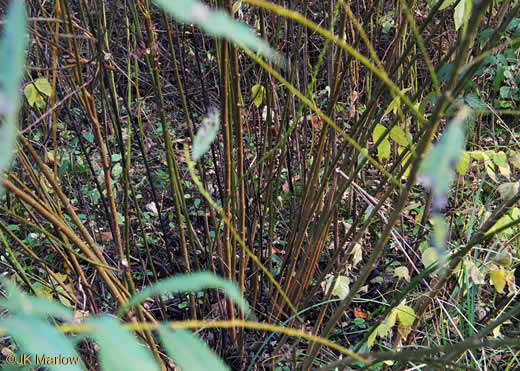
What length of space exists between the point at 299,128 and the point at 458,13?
2.44 ft

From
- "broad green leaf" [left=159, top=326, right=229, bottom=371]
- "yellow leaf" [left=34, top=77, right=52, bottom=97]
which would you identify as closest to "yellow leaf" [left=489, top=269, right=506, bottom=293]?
"broad green leaf" [left=159, top=326, right=229, bottom=371]

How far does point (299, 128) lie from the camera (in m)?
1.57

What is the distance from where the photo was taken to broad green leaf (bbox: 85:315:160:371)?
23 cm

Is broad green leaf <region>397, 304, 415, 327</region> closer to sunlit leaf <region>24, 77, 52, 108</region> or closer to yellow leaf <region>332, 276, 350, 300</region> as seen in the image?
yellow leaf <region>332, 276, 350, 300</region>

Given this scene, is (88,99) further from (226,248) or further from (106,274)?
(226,248)

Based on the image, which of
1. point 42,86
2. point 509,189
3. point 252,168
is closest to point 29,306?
point 252,168

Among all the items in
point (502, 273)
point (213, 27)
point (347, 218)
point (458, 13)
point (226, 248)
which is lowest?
point (347, 218)

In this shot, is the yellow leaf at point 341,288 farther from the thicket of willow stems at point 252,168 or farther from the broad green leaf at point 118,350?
the broad green leaf at point 118,350

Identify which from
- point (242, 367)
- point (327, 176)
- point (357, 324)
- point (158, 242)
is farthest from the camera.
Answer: point (158, 242)

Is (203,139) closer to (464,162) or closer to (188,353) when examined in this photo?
(188,353)

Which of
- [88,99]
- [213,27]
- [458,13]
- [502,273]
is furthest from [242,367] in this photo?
[213,27]

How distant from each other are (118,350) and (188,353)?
40mm

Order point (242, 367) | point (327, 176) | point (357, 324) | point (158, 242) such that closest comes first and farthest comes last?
point (327, 176)
point (242, 367)
point (357, 324)
point (158, 242)

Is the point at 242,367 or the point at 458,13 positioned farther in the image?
the point at 242,367
